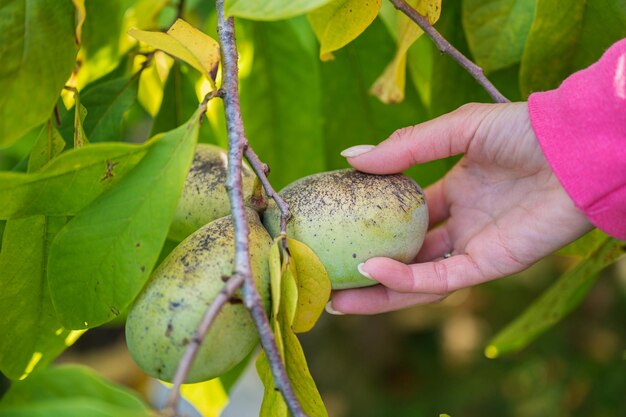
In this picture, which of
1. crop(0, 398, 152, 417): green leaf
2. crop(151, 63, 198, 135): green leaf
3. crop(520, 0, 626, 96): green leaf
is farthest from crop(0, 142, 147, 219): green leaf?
crop(520, 0, 626, 96): green leaf

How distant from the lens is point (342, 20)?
2.94 feet

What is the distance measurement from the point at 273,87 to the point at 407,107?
0.70 feet

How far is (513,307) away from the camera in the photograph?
3123 mm


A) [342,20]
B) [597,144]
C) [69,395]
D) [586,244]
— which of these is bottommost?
[586,244]

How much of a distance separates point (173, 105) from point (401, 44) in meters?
0.39

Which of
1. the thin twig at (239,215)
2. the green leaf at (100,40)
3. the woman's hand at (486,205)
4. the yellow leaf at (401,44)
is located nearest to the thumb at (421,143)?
the woman's hand at (486,205)

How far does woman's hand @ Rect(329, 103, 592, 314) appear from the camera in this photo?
920 mm

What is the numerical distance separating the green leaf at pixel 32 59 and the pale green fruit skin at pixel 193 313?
0.64ft

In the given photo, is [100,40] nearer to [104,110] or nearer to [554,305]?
[104,110]

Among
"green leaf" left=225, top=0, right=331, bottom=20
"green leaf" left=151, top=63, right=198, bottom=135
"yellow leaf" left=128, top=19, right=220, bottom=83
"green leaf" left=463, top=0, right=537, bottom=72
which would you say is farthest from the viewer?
"green leaf" left=151, top=63, right=198, bottom=135

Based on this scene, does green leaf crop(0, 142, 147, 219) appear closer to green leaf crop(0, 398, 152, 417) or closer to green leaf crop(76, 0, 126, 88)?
green leaf crop(0, 398, 152, 417)

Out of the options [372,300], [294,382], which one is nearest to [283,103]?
[372,300]

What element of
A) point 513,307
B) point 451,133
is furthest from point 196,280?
point 513,307

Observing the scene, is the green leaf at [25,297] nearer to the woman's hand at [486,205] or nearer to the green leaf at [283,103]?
the woman's hand at [486,205]
